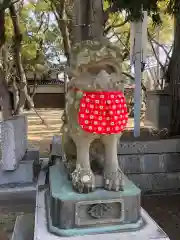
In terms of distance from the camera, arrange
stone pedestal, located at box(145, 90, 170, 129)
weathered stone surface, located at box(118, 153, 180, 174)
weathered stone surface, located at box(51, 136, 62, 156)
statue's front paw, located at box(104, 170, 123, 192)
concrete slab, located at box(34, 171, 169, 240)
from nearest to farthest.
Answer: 1. concrete slab, located at box(34, 171, 169, 240)
2. statue's front paw, located at box(104, 170, 123, 192)
3. weathered stone surface, located at box(51, 136, 62, 156)
4. weathered stone surface, located at box(118, 153, 180, 174)
5. stone pedestal, located at box(145, 90, 170, 129)

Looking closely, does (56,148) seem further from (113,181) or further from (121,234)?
(121,234)

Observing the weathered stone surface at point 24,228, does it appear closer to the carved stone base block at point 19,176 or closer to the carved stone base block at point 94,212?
the carved stone base block at point 94,212

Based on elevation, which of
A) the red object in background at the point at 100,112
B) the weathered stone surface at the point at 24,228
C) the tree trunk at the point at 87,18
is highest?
the tree trunk at the point at 87,18

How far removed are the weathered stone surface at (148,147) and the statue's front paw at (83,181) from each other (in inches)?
85.4

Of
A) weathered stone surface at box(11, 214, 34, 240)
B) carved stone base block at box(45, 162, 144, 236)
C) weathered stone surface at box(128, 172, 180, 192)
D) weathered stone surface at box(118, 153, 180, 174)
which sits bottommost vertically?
weathered stone surface at box(128, 172, 180, 192)

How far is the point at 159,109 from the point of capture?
23.2ft

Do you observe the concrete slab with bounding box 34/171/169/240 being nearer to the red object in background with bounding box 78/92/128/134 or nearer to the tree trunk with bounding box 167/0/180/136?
the red object in background with bounding box 78/92/128/134

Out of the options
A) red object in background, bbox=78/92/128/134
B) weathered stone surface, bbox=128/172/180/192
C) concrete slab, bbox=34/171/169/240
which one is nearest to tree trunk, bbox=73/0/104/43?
red object in background, bbox=78/92/128/134

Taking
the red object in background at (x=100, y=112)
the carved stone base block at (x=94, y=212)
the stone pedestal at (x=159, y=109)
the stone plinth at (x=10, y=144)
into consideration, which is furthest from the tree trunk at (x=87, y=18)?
the stone pedestal at (x=159, y=109)

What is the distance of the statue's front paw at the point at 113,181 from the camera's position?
2143 millimetres

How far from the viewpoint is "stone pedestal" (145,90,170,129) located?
6804 mm

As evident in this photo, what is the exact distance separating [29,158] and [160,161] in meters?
1.74

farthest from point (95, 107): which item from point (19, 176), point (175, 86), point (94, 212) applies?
point (175, 86)

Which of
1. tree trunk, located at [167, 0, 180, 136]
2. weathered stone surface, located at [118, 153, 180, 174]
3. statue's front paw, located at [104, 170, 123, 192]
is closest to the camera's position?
statue's front paw, located at [104, 170, 123, 192]
